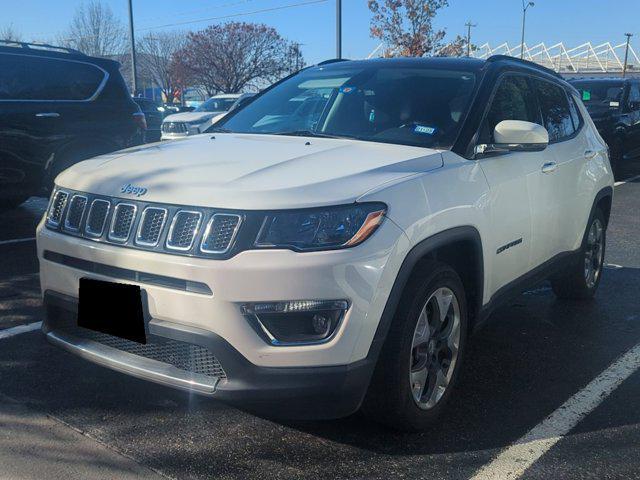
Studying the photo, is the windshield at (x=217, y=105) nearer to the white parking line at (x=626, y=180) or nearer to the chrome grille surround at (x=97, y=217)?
the white parking line at (x=626, y=180)

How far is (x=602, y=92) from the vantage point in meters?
13.9

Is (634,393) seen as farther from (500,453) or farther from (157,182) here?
(157,182)

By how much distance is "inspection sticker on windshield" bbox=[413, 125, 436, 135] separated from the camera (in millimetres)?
3592

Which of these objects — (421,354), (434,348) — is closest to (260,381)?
(421,354)

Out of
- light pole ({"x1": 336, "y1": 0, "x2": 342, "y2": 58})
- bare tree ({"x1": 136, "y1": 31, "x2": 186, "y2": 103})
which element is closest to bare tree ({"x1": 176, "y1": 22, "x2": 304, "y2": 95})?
bare tree ({"x1": 136, "y1": 31, "x2": 186, "y2": 103})

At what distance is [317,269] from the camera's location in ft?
8.21

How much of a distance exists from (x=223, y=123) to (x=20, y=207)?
19.4 ft

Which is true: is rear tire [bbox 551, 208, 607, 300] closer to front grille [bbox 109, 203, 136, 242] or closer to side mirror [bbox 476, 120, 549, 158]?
side mirror [bbox 476, 120, 549, 158]

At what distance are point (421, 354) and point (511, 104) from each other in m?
1.80

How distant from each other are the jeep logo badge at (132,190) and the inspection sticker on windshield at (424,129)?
1542mm

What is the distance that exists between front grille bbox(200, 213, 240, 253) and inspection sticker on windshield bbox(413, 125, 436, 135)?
4.73ft

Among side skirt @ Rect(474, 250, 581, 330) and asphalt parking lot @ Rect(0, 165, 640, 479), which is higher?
side skirt @ Rect(474, 250, 581, 330)

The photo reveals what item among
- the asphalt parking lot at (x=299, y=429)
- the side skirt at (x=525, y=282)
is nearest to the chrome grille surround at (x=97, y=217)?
the asphalt parking lot at (x=299, y=429)

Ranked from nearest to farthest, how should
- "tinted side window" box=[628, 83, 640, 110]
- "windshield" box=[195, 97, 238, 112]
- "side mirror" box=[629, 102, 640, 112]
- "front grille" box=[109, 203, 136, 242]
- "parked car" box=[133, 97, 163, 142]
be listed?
"front grille" box=[109, 203, 136, 242] → "side mirror" box=[629, 102, 640, 112] → "tinted side window" box=[628, 83, 640, 110] → "windshield" box=[195, 97, 238, 112] → "parked car" box=[133, 97, 163, 142]
